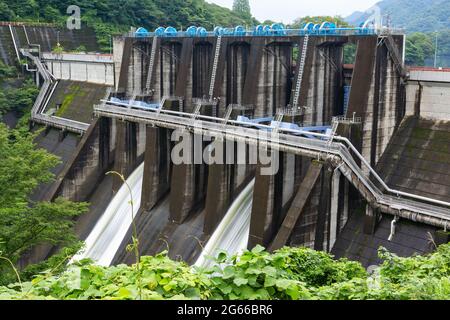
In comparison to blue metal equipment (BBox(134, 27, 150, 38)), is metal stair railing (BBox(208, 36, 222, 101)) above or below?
below

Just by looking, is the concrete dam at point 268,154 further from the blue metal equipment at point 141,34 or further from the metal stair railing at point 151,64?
the blue metal equipment at point 141,34

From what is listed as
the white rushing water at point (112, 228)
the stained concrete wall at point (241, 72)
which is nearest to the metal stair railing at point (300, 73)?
the stained concrete wall at point (241, 72)

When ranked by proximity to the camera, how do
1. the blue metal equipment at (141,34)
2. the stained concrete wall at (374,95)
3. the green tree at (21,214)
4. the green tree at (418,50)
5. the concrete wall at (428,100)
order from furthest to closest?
the green tree at (418,50)
the blue metal equipment at (141,34)
the stained concrete wall at (374,95)
the concrete wall at (428,100)
the green tree at (21,214)

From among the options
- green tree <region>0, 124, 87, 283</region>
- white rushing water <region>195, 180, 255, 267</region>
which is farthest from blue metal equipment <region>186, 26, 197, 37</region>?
green tree <region>0, 124, 87, 283</region>

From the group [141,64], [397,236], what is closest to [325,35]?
[397,236]

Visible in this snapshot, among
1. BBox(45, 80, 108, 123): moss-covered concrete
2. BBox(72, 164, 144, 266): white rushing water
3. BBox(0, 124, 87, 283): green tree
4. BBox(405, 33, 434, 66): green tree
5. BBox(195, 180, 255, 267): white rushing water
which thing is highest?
BBox(405, 33, 434, 66): green tree

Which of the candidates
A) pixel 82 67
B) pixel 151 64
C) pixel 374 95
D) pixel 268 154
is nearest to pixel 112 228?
pixel 268 154

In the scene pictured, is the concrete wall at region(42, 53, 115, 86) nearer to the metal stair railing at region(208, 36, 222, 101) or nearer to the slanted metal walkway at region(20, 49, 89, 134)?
the slanted metal walkway at region(20, 49, 89, 134)

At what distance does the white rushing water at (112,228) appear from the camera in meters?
33.4

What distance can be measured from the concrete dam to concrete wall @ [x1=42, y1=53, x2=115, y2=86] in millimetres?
8185

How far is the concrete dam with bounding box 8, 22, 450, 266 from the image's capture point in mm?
23797

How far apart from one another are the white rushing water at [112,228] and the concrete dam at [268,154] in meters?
0.11
